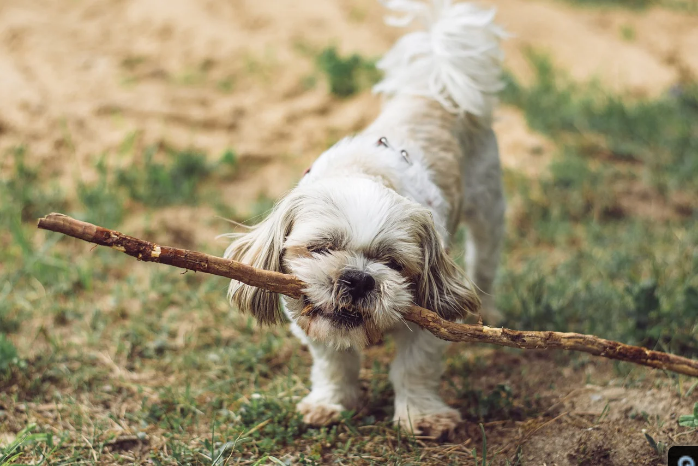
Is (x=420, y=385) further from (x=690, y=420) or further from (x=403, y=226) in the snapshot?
(x=690, y=420)

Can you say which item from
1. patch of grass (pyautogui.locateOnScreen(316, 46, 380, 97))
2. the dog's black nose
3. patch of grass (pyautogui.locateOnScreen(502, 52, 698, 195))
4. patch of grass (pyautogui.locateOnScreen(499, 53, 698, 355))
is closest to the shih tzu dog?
the dog's black nose

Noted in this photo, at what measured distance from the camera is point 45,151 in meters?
5.37

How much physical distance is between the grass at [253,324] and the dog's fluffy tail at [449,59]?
4.09 ft

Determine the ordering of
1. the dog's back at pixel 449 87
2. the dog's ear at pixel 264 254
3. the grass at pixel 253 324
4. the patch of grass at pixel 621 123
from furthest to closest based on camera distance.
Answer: the patch of grass at pixel 621 123 < the dog's back at pixel 449 87 < the grass at pixel 253 324 < the dog's ear at pixel 264 254

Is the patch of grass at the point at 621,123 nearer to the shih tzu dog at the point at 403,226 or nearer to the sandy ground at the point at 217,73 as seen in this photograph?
the sandy ground at the point at 217,73

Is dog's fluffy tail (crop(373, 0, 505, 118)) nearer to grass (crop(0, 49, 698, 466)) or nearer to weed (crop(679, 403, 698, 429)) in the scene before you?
grass (crop(0, 49, 698, 466))

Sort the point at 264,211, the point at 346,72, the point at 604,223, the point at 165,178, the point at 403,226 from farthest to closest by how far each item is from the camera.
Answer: the point at 346,72
the point at 604,223
the point at 165,178
the point at 264,211
the point at 403,226

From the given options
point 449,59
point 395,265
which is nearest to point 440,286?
point 395,265

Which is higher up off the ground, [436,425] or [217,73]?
[217,73]

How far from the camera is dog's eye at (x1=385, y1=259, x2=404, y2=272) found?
9.04ft

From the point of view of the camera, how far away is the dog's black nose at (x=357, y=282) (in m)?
2.57

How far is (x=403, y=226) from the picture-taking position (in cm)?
271

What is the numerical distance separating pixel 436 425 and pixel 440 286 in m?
0.64

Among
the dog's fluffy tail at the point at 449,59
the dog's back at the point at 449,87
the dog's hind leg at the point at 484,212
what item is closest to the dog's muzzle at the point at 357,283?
the dog's back at the point at 449,87
